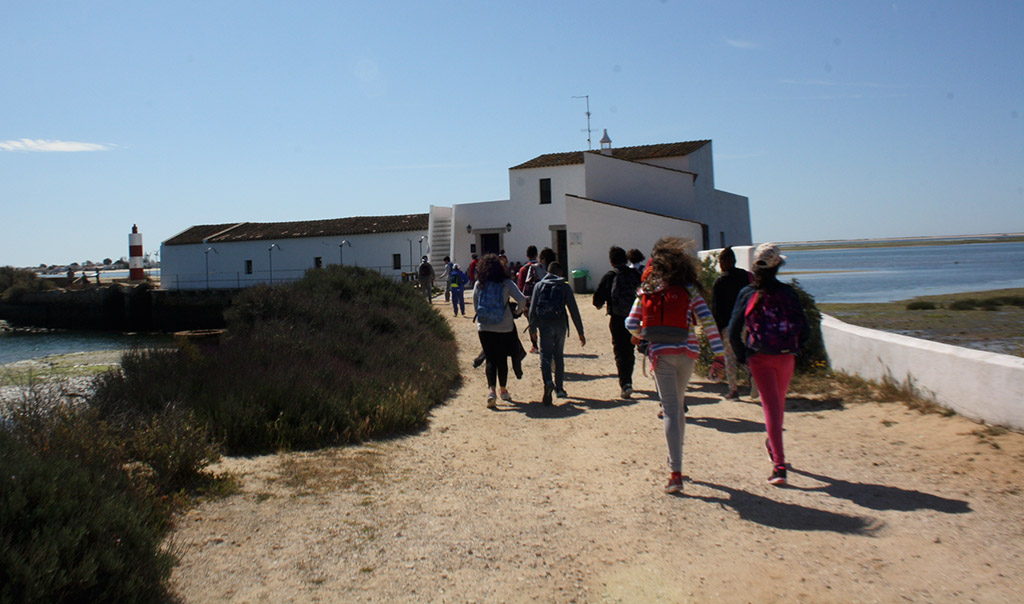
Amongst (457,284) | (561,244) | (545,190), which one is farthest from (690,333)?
(545,190)

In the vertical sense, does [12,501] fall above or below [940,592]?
above

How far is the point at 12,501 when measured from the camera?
3.48m

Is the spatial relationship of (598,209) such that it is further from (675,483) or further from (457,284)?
(675,483)

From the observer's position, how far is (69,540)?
11.5 ft

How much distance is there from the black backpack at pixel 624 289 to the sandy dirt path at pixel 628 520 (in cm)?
186

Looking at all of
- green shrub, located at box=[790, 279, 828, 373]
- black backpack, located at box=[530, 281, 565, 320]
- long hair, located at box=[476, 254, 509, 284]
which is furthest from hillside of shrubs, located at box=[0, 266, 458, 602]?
green shrub, located at box=[790, 279, 828, 373]

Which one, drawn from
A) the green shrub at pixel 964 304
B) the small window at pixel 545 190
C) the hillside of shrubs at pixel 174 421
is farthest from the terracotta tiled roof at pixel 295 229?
the hillside of shrubs at pixel 174 421

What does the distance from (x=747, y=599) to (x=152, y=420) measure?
4802 millimetres

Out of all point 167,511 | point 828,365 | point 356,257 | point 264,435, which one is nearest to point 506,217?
point 356,257

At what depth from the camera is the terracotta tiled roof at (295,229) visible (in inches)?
1953

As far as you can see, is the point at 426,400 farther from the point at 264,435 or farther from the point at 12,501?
the point at 12,501

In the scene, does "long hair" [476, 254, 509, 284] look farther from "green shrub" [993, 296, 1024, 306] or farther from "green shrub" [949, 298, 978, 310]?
"green shrub" [993, 296, 1024, 306]

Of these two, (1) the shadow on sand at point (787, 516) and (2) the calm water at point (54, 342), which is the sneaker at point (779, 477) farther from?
(2) the calm water at point (54, 342)

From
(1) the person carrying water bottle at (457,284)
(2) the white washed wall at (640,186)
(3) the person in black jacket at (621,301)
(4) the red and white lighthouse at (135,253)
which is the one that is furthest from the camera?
(4) the red and white lighthouse at (135,253)
